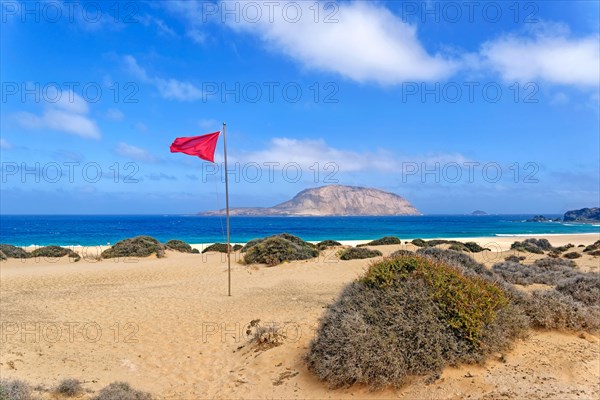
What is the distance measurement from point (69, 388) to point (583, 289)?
10798mm

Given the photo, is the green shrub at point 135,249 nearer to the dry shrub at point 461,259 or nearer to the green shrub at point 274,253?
the green shrub at point 274,253

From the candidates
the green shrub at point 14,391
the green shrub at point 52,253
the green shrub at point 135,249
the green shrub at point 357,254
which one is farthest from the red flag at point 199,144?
the green shrub at point 52,253

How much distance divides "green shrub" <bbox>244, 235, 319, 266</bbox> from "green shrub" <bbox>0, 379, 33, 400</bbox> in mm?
14660

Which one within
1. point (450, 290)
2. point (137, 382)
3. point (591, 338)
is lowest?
point (137, 382)

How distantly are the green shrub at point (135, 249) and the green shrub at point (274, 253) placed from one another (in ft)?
25.7

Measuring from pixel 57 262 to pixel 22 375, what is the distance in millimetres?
19449

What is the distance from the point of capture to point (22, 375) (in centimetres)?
784

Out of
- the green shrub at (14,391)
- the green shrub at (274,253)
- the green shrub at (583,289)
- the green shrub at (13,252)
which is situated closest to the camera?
the green shrub at (14,391)

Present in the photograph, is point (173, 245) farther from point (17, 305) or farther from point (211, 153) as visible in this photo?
point (211, 153)

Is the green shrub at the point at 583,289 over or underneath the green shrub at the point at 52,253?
over

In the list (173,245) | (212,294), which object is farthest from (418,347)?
(173,245)

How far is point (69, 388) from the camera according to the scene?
6.96 meters

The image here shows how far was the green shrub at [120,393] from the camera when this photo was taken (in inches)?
260

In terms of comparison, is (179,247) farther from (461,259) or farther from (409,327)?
(409,327)
